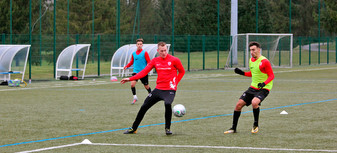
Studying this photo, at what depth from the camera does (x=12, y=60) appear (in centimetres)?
2683

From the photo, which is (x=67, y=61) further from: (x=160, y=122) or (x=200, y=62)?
(x=160, y=122)

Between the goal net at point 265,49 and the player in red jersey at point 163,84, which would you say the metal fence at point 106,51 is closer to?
the goal net at point 265,49

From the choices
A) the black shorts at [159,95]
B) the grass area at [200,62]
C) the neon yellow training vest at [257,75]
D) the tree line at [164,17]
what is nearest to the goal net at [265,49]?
the grass area at [200,62]

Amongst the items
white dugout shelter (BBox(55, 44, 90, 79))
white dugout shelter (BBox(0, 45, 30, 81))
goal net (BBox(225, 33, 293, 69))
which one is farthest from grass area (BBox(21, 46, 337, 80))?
white dugout shelter (BBox(0, 45, 30, 81))

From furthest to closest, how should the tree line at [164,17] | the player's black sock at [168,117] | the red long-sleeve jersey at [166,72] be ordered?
the tree line at [164,17], the red long-sleeve jersey at [166,72], the player's black sock at [168,117]

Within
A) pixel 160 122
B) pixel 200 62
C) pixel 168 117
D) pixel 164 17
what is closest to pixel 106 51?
pixel 200 62

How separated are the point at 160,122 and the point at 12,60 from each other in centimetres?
1615

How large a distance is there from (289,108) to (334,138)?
4950 mm

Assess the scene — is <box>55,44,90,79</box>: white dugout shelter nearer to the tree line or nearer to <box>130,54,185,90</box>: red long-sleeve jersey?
the tree line

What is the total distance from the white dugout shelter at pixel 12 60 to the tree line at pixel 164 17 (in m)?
4.55

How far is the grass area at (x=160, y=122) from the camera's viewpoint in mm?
9595

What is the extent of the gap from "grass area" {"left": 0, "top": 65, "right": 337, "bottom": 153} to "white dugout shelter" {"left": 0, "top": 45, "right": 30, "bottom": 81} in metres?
5.80

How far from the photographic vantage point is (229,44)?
4294 centimetres

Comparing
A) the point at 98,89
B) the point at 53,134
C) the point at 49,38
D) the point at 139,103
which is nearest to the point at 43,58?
the point at 49,38
